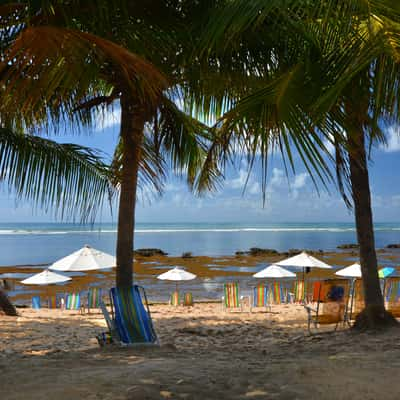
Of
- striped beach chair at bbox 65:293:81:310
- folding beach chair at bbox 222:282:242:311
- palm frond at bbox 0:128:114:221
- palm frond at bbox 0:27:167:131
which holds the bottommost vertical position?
striped beach chair at bbox 65:293:81:310

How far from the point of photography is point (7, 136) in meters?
5.04

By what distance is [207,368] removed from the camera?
4559 millimetres

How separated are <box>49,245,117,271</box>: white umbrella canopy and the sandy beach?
15.6 feet

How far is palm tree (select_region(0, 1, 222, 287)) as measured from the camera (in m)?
3.00

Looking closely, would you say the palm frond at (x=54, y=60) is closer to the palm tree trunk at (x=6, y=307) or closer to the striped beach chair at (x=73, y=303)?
the palm tree trunk at (x=6, y=307)

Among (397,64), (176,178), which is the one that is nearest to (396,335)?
(176,178)

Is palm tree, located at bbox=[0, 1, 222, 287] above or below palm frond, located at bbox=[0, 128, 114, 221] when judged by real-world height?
above

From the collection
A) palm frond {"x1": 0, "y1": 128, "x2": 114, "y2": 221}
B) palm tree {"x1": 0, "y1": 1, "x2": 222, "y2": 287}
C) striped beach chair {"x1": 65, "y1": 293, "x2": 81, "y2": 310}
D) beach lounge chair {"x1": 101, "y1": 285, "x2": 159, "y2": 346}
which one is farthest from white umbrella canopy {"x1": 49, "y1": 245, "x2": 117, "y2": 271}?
palm frond {"x1": 0, "y1": 128, "x2": 114, "y2": 221}

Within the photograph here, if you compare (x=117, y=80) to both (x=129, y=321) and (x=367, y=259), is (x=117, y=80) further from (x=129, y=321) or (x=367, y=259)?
(x=367, y=259)

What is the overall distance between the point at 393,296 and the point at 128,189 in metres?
5.42

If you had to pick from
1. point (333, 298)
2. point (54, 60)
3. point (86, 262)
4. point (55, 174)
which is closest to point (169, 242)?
point (86, 262)

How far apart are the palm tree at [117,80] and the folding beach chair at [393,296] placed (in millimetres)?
4126

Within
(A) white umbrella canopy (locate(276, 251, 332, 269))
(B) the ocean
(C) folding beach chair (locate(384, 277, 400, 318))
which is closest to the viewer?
(C) folding beach chair (locate(384, 277, 400, 318))

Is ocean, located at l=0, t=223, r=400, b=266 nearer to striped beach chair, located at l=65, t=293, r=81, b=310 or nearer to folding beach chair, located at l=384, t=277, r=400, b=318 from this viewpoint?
striped beach chair, located at l=65, t=293, r=81, b=310
